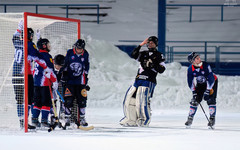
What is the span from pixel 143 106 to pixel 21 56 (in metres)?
2.16

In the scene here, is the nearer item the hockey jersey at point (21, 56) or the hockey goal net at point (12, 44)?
the hockey jersey at point (21, 56)

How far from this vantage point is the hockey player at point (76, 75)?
762 cm

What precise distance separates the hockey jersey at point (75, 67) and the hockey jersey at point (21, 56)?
51 centimetres

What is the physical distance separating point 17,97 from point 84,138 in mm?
1460

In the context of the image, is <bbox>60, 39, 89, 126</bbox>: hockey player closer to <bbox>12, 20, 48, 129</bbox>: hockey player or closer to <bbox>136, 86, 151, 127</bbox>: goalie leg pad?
<bbox>12, 20, 48, 129</bbox>: hockey player

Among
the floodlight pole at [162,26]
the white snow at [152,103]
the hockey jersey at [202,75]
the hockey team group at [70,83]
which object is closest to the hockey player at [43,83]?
the hockey team group at [70,83]

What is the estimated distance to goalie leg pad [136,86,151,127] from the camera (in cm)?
812

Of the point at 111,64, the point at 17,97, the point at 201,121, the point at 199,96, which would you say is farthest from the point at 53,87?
the point at 111,64

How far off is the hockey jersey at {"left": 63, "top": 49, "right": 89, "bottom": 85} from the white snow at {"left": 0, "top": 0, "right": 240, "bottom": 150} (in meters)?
0.80

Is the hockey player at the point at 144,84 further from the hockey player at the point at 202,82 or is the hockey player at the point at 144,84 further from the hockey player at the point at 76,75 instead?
the hockey player at the point at 76,75

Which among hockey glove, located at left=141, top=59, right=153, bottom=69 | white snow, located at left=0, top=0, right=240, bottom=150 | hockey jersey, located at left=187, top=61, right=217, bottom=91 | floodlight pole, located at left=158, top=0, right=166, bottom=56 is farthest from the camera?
floodlight pole, located at left=158, top=0, right=166, bottom=56

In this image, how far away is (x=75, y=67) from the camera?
25.0 feet

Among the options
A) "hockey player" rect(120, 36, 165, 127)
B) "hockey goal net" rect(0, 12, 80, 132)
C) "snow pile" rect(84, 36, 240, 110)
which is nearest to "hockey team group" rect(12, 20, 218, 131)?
"hockey player" rect(120, 36, 165, 127)

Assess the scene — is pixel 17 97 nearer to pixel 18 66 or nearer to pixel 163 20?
pixel 18 66
